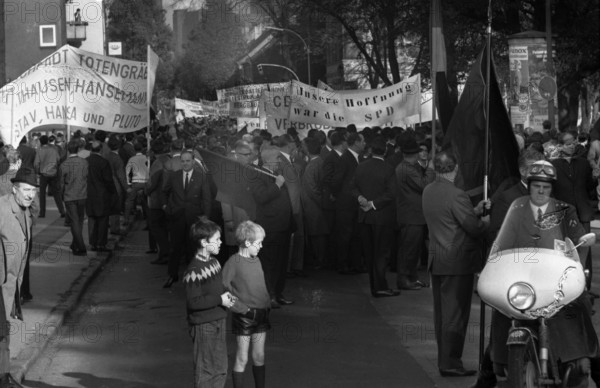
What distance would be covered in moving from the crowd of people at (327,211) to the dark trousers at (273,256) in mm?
15

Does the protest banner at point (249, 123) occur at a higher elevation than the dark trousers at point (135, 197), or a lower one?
higher

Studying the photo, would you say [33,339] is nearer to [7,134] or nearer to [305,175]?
[7,134]

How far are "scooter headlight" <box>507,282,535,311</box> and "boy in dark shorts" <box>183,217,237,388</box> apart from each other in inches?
73.2

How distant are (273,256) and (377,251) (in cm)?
145

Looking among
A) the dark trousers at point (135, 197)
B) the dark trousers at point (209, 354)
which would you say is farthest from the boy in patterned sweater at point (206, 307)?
the dark trousers at point (135, 197)

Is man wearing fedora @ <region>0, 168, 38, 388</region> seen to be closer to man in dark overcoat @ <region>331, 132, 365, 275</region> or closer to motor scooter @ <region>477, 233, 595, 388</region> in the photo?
motor scooter @ <region>477, 233, 595, 388</region>

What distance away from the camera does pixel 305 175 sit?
51.5 feet

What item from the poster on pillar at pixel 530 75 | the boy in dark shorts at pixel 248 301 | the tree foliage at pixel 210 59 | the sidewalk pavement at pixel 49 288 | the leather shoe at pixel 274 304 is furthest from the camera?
the tree foliage at pixel 210 59

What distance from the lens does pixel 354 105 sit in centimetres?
2162

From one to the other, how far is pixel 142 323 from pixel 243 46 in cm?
10316

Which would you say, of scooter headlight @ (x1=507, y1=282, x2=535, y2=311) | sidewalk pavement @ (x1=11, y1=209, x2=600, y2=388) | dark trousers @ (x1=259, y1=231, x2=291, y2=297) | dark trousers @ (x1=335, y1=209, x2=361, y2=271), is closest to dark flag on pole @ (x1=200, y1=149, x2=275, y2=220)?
dark trousers @ (x1=259, y1=231, x2=291, y2=297)

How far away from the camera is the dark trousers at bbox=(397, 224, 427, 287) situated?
13.8 m

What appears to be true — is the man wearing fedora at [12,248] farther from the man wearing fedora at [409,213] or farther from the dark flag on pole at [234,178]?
the man wearing fedora at [409,213]

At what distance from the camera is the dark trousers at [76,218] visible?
17234 millimetres
